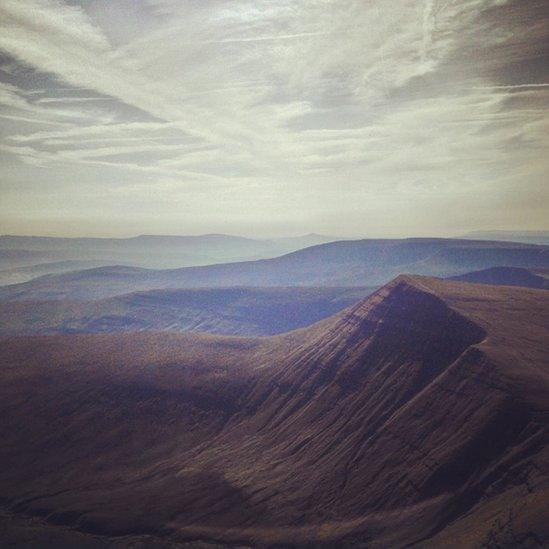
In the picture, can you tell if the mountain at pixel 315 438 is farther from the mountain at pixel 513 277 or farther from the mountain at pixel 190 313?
the mountain at pixel 190 313

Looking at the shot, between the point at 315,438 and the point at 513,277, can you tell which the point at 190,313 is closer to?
the point at 513,277

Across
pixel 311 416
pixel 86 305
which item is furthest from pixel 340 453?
pixel 86 305

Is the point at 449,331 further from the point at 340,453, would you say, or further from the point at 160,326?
the point at 160,326

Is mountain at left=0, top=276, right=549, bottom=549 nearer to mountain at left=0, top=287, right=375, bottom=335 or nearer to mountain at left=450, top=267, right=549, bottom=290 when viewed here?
mountain at left=450, top=267, right=549, bottom=290

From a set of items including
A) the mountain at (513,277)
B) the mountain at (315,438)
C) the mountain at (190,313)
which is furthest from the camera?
the mountain at (190,313)

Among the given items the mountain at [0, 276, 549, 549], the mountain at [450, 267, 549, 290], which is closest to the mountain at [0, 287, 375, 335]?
the mountain at [450, 267, 549, 290]

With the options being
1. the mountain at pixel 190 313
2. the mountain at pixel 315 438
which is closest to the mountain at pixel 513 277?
the mountain at pixel 190 313

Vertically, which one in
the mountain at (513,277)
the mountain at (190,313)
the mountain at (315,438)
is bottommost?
the mountain at (190,313)
